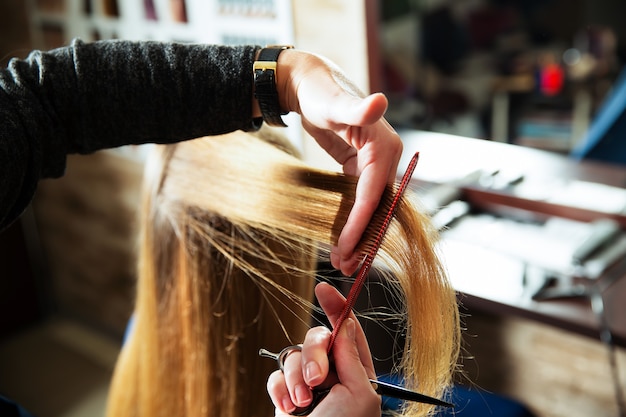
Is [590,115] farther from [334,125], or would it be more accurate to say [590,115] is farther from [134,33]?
[334,125]

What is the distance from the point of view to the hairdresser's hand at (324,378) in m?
0.64

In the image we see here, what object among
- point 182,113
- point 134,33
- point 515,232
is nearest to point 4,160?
point 182,113

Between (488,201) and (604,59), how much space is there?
0.87 meters

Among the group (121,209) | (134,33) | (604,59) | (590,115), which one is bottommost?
(121,209)

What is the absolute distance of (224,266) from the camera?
1041 mm

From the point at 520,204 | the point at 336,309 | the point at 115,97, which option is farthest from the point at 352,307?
the point at 520,204

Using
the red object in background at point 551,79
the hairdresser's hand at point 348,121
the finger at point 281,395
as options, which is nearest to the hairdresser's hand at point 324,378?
the finger at point 281,395

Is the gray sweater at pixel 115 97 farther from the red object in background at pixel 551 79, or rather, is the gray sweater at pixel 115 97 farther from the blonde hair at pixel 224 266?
the red object in background at pixel 551 79

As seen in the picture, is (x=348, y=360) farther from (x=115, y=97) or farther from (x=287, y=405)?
(x=115, y=97)

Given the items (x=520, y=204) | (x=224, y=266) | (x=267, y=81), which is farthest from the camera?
(x=520, y=204)

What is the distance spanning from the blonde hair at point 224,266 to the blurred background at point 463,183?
0.28 metres

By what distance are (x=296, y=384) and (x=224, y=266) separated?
0.42 meters

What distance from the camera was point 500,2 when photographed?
2373mm

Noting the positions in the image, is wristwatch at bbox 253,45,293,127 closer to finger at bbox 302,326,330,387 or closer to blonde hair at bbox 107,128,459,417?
blonde hair at bbox 107,128,459,417
